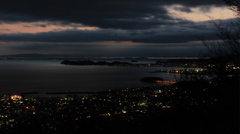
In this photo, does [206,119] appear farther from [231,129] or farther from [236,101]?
[231,129]

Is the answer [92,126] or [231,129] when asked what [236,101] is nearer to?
[231,129]

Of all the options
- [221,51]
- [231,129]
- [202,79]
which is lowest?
[231,129]

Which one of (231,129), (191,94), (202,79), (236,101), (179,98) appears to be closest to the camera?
(231,129)

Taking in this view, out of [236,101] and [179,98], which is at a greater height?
[236,101]

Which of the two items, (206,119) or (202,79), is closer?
(206,119)

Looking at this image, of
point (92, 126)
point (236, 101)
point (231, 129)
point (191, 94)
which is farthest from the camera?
point (191, 94)

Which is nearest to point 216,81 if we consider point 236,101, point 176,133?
point 236,101

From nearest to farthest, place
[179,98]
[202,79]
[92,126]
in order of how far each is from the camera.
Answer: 1. [92,126]
2. [202,79]
3. [179,98]

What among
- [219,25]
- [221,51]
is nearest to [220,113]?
[221,51]

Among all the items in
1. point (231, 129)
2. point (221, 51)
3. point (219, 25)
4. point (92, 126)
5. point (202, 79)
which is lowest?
point (92, 126)
